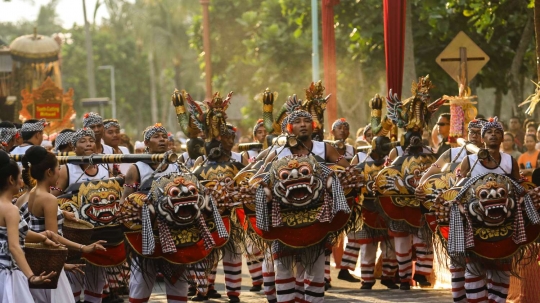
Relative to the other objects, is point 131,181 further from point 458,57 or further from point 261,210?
point 458,57

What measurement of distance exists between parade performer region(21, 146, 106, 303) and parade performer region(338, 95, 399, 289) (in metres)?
6.21

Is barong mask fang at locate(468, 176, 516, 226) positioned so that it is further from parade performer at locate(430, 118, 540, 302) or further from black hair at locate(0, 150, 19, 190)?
black hair at locate(0, 150, 19, 190)

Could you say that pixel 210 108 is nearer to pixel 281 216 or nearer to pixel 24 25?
pixel 281 216

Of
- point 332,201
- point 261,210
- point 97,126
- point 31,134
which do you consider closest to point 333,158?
point 332,201

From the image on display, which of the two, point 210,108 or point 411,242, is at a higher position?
point 210,108

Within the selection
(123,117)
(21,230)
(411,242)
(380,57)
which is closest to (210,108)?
(411,242)

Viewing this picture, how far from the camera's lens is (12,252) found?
8.64m

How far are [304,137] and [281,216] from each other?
0.92m

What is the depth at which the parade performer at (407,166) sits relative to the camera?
14.5 m

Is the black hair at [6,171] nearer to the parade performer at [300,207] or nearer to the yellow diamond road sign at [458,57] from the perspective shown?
the parade performer at [300,207]

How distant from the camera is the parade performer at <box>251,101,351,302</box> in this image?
11.8m

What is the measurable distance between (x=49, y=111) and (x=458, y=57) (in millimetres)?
11946

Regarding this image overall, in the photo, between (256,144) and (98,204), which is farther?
(256,144)

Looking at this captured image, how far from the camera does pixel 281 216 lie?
39.1ft
